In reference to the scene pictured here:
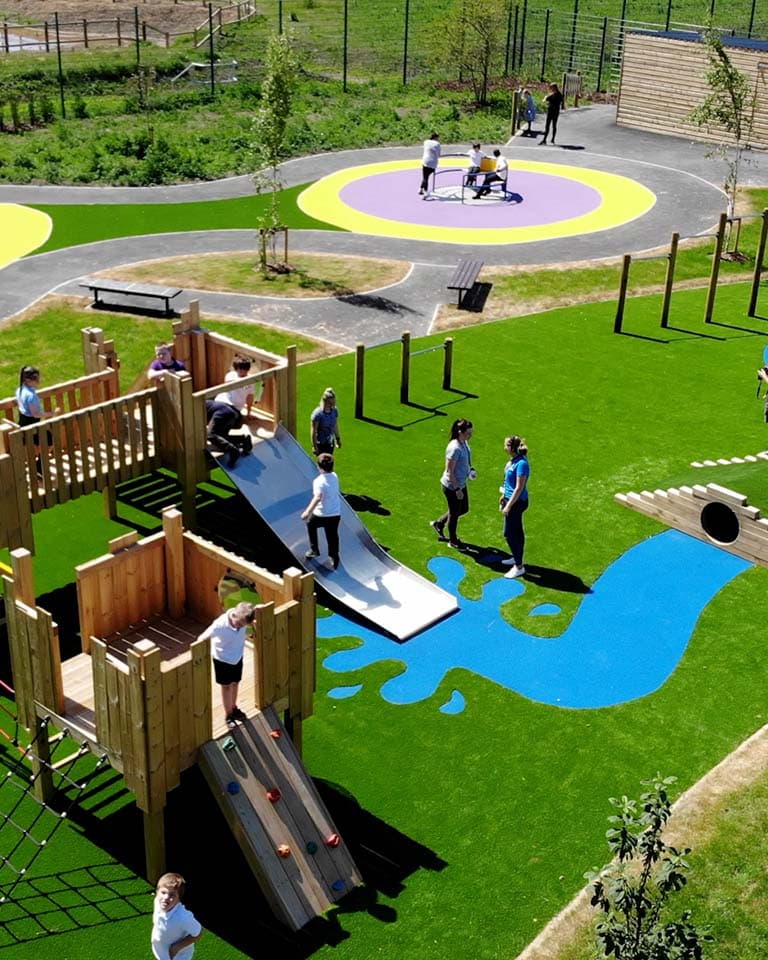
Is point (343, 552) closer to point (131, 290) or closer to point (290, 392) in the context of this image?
point (290, 392)

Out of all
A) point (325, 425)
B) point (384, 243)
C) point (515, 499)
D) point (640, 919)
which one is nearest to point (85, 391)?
point (325, 425)

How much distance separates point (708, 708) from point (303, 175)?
27364 mm

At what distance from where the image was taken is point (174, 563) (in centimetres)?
1319

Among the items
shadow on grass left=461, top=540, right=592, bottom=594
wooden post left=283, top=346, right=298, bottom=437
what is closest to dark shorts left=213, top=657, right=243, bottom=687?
shadow on grass left=461, top=540, right=592, bottom=594

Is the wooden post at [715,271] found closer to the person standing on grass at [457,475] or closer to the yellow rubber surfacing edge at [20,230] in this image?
the person standing on grass at [457,475]

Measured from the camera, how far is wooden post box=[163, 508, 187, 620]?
1291 cm

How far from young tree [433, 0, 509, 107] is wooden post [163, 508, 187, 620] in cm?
3809

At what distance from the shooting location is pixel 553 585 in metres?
16.5

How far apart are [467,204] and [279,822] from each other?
1044 inches

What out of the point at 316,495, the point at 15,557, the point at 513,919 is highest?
the point at 15,557

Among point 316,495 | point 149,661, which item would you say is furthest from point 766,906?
point 316,495

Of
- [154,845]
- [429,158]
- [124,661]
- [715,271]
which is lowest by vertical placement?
[154,845]

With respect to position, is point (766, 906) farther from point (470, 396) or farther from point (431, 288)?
point (431, 288)

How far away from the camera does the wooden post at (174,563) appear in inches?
→ 508
